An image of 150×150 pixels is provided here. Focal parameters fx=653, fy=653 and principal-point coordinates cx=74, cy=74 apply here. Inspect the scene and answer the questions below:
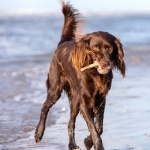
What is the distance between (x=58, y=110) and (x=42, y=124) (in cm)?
175

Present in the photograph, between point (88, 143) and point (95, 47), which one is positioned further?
point (88, 143)

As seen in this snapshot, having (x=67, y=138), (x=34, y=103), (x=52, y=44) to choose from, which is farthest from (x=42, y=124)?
(x=52, y=44)

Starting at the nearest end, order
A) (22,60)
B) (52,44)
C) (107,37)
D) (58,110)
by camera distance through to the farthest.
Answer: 1. (107,37)
2. (58,110)
3. (22,60)
4. (52,44)

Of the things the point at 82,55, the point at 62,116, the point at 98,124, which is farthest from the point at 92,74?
the point at 62,116

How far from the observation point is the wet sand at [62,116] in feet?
23.4

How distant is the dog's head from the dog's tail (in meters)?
1.76

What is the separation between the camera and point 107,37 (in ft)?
20.5

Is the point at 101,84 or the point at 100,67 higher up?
the point at 100,67

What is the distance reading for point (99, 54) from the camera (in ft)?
20.0

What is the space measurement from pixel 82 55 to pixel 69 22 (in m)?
2.06

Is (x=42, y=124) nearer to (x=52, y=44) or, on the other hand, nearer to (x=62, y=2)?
(x=62, y=2)

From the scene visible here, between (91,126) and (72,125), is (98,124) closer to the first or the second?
(91,126)

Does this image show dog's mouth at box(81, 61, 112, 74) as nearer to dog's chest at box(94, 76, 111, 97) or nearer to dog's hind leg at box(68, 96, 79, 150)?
dog's chest at box(94, 76, 111, 97)

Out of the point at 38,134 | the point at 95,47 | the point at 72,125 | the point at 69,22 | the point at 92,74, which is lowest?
the point at 38,134
